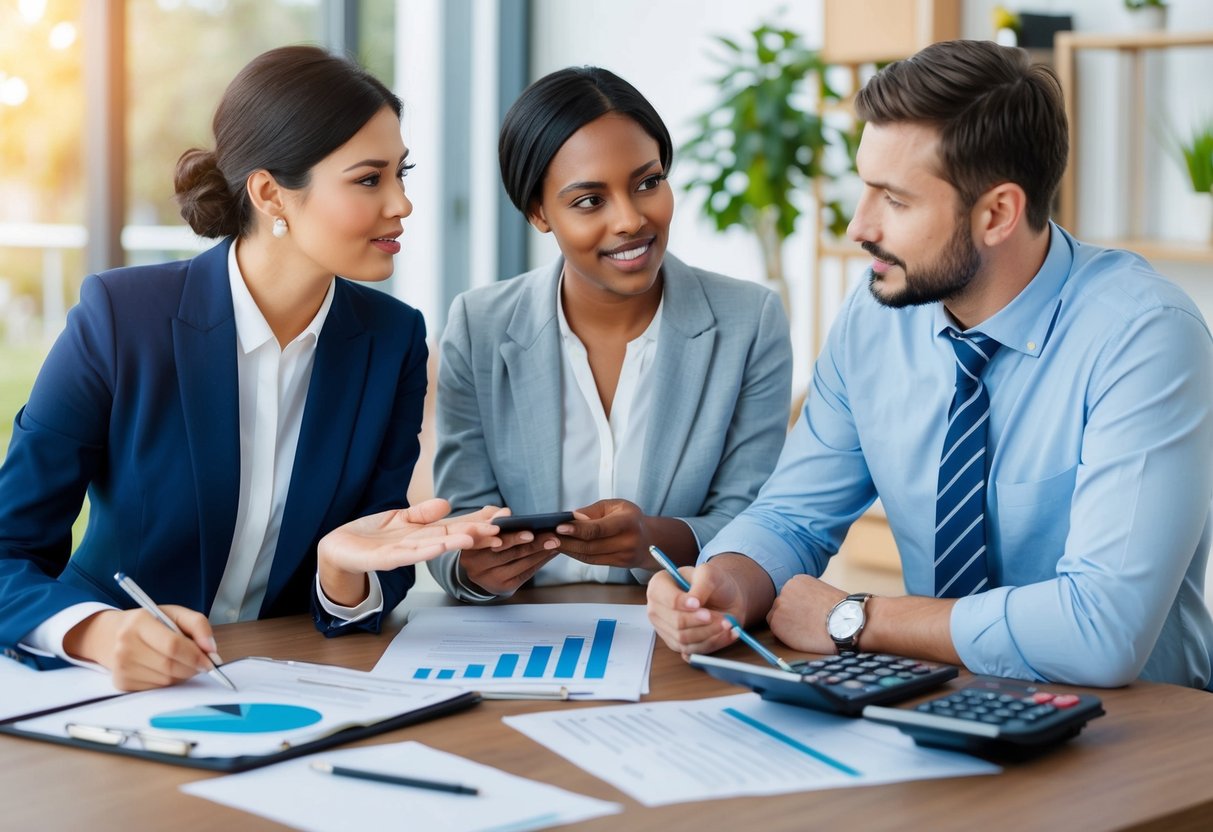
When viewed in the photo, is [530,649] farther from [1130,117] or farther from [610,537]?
[1130,117]

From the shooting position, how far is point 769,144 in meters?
4.66

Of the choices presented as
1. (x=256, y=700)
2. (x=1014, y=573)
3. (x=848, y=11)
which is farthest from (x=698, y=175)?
(x=256, y=700)

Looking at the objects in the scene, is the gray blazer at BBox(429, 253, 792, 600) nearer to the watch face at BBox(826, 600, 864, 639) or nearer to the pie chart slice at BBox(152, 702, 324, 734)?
the watch face at BBox(826, 600, 864, 639)

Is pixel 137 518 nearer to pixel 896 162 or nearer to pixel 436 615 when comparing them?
pixel 436 615

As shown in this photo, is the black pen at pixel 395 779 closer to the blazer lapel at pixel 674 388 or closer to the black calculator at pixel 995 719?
the black calculator at pixel 995 719

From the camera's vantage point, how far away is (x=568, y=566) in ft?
6.82

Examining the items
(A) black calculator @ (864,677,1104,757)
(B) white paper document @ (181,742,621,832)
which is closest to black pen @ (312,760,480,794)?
(B) white paper document @ (181,742,621,832)

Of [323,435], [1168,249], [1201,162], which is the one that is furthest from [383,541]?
[1201,162]

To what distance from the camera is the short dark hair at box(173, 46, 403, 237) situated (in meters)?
1.80

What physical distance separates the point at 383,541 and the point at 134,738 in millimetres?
473

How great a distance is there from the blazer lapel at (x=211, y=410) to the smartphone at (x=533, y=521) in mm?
416

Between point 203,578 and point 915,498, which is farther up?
point 915,498

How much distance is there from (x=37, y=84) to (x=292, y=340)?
9.03ft

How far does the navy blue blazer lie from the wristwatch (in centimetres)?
55
